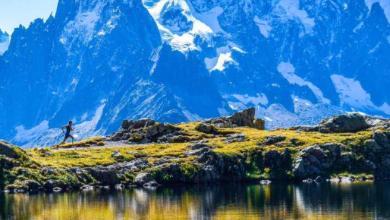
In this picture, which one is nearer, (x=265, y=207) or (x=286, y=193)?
(x=265, y=207)

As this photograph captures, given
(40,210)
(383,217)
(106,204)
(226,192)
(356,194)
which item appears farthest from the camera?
(226,192)

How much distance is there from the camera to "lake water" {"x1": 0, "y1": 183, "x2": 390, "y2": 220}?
149 metres

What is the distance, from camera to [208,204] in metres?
167

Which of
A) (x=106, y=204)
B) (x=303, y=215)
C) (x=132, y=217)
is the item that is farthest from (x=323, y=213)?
(x=106, y=204)

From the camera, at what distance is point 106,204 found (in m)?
169

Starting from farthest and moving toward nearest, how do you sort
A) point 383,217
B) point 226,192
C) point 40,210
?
point 226,192 → point 40,210 → point 383,217

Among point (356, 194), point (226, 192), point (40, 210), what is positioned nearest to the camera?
point (40, 210)

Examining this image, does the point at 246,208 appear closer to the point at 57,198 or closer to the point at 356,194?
the point at 356,194

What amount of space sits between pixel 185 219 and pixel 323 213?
23.9 meters

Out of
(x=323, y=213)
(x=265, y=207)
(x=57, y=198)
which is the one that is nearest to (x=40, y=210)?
(x=57, y=198)

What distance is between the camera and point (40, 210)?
158 m

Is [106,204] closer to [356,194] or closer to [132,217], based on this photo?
[132,217]

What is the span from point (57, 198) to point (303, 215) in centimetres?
6073

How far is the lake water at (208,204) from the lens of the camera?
14925 centimetres
